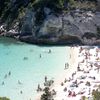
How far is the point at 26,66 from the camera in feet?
162

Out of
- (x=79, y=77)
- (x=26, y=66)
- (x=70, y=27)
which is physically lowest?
(x=79, y=77)

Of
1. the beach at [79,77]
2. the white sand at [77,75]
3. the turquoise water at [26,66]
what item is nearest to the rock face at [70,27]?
the turquoise water at [26,66]

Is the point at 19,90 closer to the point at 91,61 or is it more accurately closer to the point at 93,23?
the point at 91,61

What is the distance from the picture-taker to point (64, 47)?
62125 mm

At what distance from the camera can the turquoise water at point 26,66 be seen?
3972cm

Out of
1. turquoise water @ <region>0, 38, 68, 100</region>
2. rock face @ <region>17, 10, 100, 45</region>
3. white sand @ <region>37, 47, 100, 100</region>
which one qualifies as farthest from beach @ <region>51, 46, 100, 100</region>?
rock face @ <region>17, 10, 100, 45</region>

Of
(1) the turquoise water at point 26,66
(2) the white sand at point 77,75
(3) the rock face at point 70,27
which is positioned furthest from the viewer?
(3) the rock face at point 70,27

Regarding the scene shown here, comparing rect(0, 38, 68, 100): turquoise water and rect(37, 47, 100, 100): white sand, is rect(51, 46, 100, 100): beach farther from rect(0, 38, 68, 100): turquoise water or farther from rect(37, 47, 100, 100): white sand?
rect(0, 38, 68, 100): turquoise water

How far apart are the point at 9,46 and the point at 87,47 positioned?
12.0 meters

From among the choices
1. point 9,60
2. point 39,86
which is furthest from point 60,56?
point 39,86

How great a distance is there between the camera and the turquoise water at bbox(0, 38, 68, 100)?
39719 millimetres

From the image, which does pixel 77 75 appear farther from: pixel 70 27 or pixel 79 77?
pixel 70 27

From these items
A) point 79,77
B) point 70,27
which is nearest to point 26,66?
point 79,77

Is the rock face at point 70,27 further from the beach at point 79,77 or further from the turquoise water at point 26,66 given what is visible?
the beach at point 79,77
